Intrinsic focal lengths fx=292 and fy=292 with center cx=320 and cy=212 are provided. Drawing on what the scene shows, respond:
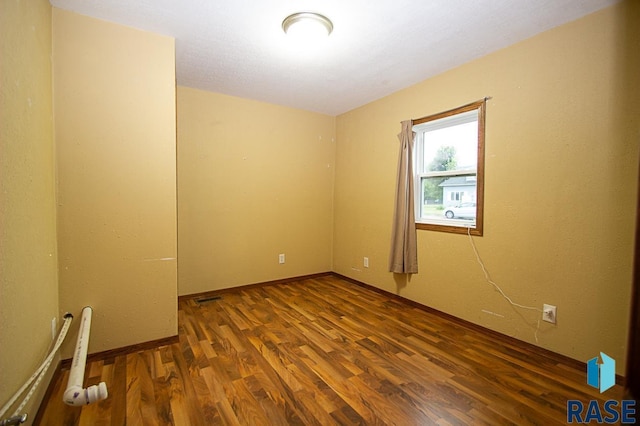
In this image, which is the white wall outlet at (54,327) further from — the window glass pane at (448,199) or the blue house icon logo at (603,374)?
the blue house icon logo at (603,374)

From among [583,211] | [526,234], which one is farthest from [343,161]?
[583,211]

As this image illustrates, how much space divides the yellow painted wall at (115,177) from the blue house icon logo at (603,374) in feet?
9.58

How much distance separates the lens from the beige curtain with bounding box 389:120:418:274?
308cm

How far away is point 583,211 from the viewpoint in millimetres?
1960

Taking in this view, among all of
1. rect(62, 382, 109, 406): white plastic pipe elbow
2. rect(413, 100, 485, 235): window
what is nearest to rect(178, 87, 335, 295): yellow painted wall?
rect(413, 100, 485, 235): window

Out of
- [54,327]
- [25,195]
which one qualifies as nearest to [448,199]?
[25,195]

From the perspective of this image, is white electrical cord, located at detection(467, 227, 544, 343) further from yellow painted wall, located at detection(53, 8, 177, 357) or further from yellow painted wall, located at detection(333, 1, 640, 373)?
yellow painted wall, located at detection(53, 8, 177, 357)

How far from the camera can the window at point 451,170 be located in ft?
8.41

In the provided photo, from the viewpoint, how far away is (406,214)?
10.1ft

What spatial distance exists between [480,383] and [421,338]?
24.4 inches

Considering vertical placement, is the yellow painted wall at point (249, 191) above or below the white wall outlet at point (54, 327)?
above

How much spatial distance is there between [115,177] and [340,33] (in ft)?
6.39

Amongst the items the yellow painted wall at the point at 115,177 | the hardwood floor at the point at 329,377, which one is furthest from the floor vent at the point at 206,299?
the yellow painted wall at the point at 115,177

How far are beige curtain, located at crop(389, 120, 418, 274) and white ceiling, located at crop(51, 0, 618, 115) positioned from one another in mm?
621
